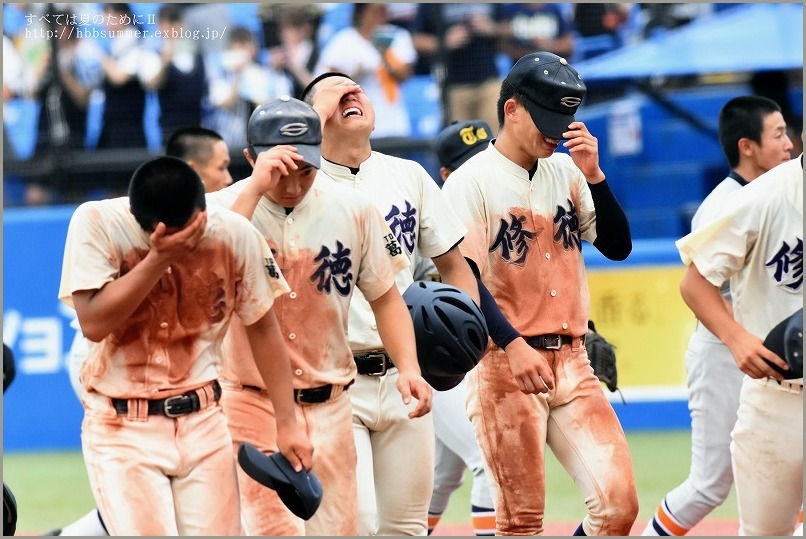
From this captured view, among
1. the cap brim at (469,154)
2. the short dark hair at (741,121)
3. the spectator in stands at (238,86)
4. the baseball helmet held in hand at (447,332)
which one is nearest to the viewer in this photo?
the baseball helmet held in hand at (447,332)

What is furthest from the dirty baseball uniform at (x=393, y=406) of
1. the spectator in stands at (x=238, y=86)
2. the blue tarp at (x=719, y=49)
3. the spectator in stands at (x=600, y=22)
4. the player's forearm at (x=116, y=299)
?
the spectator in stands at (x=600, y=22)

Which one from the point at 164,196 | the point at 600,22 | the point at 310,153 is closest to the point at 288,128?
the point at 310,153

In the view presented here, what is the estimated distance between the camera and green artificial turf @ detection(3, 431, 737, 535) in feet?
31.1

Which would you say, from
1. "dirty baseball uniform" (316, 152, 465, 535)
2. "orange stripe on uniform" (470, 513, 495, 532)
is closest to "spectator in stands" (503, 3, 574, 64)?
"orange stripe on uniform" (470, 513, 495, 532)

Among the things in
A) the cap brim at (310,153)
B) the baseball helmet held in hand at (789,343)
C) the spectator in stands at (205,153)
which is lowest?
the baseball helmet held in hand at (789,343)

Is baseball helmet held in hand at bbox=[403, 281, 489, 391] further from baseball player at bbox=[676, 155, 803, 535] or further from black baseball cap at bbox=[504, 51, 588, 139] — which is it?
baseball player at bbox=[676, 155, 803, 535]

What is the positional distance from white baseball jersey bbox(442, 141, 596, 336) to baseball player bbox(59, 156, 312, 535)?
1427 mm

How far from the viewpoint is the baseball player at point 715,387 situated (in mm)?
7746

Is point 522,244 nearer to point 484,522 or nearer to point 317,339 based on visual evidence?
point 317,339

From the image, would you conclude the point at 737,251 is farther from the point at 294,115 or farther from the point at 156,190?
the point at 156,190

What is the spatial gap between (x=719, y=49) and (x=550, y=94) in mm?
8772

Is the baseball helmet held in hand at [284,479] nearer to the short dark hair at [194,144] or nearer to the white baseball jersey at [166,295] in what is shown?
the white baseball jersey at [166,295]

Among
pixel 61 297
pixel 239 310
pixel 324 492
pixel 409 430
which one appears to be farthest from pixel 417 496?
pixel 61 297

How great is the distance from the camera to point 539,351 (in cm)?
623
